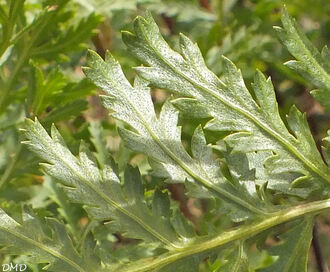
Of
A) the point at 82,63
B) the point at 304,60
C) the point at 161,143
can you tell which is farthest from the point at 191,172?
the point at 82,63

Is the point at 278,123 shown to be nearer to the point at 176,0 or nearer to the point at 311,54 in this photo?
the point at 311,54

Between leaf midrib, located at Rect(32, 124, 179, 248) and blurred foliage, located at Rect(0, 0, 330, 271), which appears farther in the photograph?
blurred foliage, located at Rect(0, 0, 330, 271)

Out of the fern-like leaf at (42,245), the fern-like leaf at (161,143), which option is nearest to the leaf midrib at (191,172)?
the fern-like leaf at (161,143)

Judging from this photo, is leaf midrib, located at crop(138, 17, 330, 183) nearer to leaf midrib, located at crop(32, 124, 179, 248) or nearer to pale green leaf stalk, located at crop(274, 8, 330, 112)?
pale green leaf stalk, located at crop(274, 8, 330, 112)

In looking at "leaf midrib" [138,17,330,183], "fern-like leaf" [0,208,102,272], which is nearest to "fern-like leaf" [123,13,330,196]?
"leaf midrib" [138,17,330,183]

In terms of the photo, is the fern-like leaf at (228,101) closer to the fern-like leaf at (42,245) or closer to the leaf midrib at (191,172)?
the leaf midrib at (191,172)

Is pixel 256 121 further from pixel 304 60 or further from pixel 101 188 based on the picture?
pixel 101 188

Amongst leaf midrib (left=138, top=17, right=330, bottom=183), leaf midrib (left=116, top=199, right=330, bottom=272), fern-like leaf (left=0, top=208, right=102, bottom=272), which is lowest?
leaf midrib (left=116, top=199, right=330, bottom=272)

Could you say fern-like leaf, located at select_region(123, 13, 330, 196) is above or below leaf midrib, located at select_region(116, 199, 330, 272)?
above

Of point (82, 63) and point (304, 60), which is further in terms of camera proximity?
point (82, 63)
